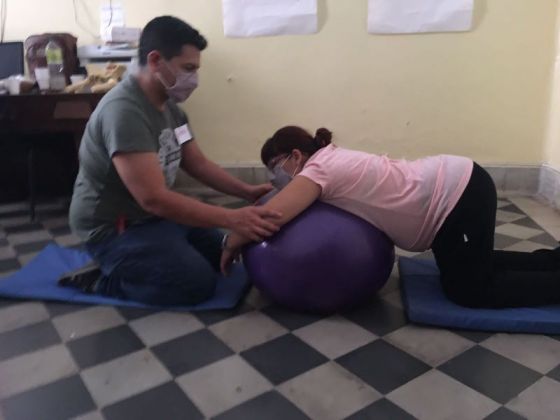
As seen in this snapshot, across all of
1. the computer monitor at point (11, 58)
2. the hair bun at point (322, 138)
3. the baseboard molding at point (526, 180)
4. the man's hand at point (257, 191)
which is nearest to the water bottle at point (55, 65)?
the computer monitor at point (11, 58)

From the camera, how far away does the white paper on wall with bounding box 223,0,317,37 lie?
298cm

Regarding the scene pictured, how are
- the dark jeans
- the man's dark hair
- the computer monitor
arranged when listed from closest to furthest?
1. the man's dark hair
2. the dark jeans
3. the computer monitor

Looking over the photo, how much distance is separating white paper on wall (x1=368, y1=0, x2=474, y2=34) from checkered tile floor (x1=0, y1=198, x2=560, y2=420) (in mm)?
1783

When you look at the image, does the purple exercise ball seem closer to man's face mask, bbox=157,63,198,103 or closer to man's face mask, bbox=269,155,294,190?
man's face mask, bbox=269,155,294,190

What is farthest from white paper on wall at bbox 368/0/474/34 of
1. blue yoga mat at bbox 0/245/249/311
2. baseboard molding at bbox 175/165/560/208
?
blue yoga mat at bbox 0/245/249/311

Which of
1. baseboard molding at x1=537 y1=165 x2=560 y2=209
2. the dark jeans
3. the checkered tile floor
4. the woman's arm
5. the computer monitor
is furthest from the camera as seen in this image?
the computer monitor

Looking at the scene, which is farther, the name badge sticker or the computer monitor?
the computer monitor

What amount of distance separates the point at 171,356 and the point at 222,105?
208 cm

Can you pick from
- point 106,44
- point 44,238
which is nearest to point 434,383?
point 44,238

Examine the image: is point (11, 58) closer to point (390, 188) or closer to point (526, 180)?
point (390, 188)

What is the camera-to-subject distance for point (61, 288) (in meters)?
1.86

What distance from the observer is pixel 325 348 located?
1482 millimetres

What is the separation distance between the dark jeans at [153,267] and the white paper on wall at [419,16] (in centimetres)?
188

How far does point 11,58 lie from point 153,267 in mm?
2113
